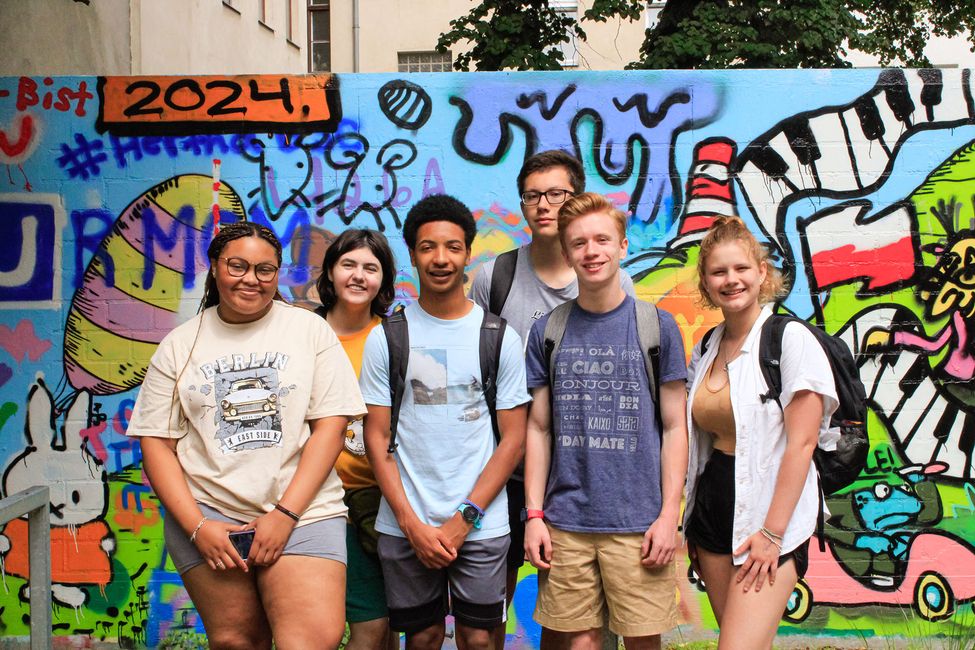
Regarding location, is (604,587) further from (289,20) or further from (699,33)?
(289,20)

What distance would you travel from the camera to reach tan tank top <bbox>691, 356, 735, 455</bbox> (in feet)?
9.14

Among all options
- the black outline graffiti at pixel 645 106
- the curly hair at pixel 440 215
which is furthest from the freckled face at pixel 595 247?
the black outline graffiti at pixel 645 106

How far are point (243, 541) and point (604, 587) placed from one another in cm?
111

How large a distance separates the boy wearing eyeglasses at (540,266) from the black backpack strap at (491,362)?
0.18 m

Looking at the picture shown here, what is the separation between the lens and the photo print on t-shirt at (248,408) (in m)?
2.73

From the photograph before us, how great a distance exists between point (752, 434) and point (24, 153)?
366cm

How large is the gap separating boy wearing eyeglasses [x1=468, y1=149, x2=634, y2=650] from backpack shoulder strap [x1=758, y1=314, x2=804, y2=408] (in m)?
0.55

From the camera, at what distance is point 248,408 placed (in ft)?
9.01

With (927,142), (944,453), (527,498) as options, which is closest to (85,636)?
(527,498)

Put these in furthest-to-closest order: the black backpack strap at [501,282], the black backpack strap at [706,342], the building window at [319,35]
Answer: the building window at [319,35]
the black backpack strap at [501,282]
the black backpack strap at [706,342]

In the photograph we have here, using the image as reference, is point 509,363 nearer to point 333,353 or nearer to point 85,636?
point 333,353

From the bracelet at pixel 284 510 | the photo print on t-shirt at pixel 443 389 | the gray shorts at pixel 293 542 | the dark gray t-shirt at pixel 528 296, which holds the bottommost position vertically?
the gray shorts at pixel 293 542

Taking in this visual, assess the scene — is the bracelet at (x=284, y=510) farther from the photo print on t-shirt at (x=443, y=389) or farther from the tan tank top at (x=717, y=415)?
the tan tank top at (x=717, y=415)

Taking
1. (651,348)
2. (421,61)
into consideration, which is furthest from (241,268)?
(421,61)
